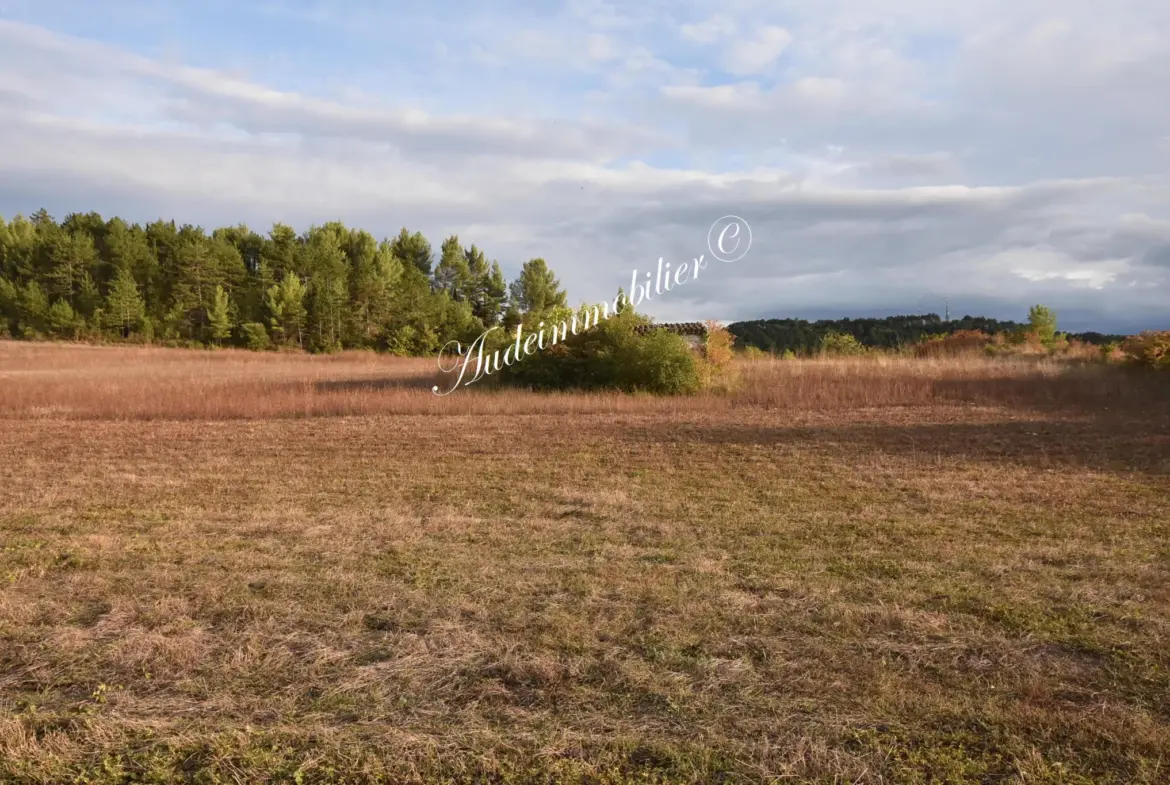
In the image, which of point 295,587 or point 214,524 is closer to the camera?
point 295,587

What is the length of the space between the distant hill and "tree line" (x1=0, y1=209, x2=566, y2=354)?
1673cm

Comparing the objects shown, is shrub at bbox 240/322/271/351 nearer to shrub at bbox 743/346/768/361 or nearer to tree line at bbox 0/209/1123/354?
tree line at bbox 0/209/1123/354

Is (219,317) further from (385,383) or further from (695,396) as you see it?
(695,396)

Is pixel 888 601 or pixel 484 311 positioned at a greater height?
pixel 484 311

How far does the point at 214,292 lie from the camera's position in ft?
171

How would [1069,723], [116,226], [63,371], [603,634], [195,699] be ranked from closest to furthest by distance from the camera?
1. [1069,723]
2. [195,699]
3. [603,634]
4. [63,371]
5. [116,226]

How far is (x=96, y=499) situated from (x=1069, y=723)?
360 inches

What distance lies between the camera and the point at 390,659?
4.16 meters

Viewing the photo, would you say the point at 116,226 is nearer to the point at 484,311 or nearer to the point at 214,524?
the point at 484,311

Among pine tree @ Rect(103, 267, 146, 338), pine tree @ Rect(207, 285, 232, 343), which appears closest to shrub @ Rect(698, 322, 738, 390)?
pine tree @ Rect(207, 285, 232, 343)

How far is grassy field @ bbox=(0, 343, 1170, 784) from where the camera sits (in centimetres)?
318

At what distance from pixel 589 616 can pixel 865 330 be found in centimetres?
4457

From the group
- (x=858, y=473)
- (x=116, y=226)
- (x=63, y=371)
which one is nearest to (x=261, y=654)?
(x=858, y=473)

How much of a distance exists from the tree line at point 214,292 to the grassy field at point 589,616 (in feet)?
137
